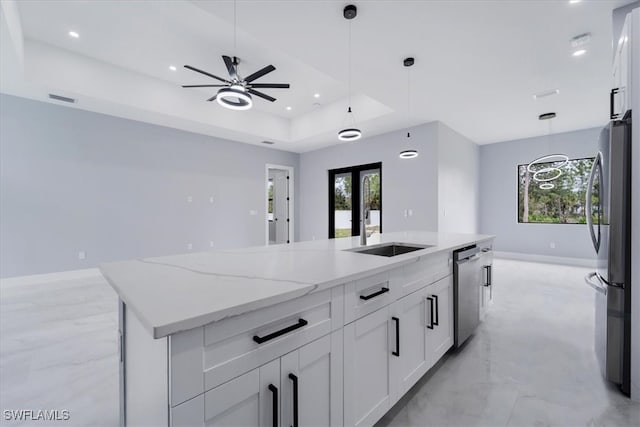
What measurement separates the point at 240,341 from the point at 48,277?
5346mm

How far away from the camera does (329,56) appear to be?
3.15m

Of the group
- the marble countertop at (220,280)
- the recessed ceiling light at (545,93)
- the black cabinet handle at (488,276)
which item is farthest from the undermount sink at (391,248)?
the recessed ceiling light at (545,93)

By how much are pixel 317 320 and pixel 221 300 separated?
0.39 m

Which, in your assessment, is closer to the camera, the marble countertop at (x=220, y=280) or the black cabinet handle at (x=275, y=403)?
the marble countertop at (x=220, y=280)

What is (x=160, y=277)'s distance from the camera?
1.12m

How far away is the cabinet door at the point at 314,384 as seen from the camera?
92 centimetres

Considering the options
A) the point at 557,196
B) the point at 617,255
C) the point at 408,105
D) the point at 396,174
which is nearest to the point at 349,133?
the point at 408,105

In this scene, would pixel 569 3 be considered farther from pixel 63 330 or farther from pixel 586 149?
pixel 63 330

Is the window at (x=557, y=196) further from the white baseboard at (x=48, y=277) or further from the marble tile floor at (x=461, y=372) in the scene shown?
the white baseboard at (x=48, y=277)

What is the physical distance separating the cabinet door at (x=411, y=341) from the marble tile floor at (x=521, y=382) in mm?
183

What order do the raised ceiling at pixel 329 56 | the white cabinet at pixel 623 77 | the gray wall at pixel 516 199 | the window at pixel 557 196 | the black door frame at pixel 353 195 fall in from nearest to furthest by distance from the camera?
the white cabinet at pixel 623 77, the raised ceiling at pixel 329 56, the gray wall at pixel 516 199, the window at pixel 557 196, the black door frame at pixel 353 195

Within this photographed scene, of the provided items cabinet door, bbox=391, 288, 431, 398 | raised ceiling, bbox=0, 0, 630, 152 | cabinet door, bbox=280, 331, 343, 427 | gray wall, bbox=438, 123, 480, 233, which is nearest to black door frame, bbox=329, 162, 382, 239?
raised ceiling, bbox=0, 0, 630, 152

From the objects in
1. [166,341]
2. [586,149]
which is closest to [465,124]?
[586,149]

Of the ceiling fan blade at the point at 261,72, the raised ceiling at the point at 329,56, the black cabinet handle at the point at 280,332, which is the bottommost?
the black cabinet handle at the point at 280,332
